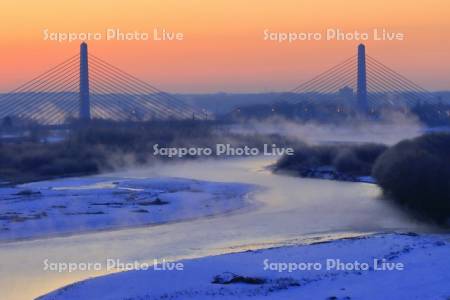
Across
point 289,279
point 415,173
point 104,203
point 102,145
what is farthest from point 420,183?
point 102,145

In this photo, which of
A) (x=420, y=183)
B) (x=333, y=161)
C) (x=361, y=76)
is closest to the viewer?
(x=420, y=183)

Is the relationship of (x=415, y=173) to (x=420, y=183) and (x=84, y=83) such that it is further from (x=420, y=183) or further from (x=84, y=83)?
(x=84, y=83)

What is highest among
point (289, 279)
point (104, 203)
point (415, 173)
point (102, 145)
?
point (102, 145)

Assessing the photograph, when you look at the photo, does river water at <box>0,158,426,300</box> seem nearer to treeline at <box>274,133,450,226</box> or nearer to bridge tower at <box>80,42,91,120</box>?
treeline at <box>274,133,450,226</box>

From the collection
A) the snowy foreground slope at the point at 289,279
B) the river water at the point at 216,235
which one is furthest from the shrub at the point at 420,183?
the snowy foreground slope at the point at 289,279

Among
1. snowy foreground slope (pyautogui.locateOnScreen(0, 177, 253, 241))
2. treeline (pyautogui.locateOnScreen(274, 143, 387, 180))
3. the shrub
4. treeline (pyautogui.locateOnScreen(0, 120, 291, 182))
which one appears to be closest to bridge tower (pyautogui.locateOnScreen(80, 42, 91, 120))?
treeline (pyautogui.locateOnScreen(0, 120, 291, 182))

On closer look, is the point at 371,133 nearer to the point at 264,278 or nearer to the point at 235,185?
the point at 235,185
